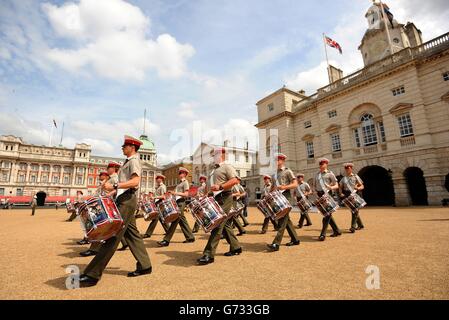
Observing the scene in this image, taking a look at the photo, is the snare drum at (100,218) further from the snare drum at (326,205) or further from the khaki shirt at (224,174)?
the snare drum at (326,205)

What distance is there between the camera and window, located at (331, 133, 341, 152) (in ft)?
77.0

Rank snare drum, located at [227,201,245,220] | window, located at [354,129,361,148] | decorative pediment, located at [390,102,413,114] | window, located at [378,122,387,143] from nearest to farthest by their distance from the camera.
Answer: snare drum, located at [227,201,245,220] → decorative pediment, located at [390,102,413,114] → window, located at [378,122,387,143] → window, located at [354,129,361,148]

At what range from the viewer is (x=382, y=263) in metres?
4.12

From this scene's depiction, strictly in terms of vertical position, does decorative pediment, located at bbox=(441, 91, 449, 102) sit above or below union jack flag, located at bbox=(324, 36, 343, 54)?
below

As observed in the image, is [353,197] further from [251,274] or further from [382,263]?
[251,274]

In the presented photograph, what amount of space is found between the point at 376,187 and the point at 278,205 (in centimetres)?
2292

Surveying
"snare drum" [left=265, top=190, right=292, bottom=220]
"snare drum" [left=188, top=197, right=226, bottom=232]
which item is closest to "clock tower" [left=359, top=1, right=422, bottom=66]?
"snare drum" [left=265, top=190, right=292, bottom=220]

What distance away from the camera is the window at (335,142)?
2348 cm

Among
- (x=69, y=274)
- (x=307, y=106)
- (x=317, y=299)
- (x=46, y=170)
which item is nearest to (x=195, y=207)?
(x=69, y=274)

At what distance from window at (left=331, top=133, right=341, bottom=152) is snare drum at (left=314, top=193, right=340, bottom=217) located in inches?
739

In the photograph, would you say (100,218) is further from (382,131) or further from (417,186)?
(417,186)

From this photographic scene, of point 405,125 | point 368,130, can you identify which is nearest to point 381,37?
point 368,130

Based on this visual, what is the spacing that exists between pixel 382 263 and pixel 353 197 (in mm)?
4155

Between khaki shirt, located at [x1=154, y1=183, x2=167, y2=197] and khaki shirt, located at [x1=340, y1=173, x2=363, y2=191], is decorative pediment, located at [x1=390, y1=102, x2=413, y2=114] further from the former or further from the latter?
khaki shirt, located at [x1=154, y1=183, x2=167, y2=197]
